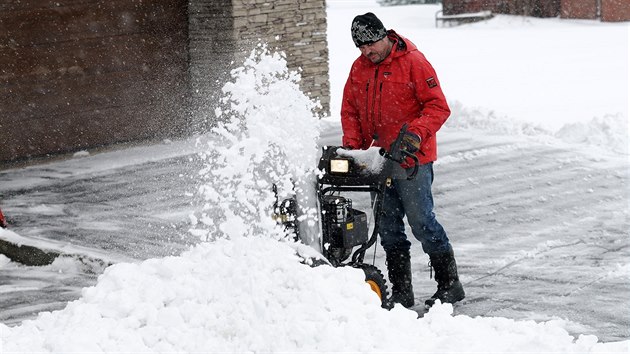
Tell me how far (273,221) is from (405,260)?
139 centimetres

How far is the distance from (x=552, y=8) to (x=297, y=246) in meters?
29.6

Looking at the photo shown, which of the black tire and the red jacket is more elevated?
the red jacket

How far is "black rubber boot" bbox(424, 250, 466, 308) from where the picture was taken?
7117 mm

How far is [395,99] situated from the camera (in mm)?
6738

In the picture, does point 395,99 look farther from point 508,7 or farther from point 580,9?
point 508,7

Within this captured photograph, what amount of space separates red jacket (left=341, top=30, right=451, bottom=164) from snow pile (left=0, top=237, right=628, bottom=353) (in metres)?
1.31

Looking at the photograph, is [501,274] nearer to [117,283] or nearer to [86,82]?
[117,283]

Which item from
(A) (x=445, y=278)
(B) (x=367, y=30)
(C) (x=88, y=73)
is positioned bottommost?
(A) (x=445, y=278)

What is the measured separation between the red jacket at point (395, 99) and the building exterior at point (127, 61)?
734 centimetres

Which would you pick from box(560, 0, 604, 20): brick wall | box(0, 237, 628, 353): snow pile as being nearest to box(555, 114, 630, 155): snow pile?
box(0, 237, 628, 353): snow pile

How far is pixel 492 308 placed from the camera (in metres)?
7.18

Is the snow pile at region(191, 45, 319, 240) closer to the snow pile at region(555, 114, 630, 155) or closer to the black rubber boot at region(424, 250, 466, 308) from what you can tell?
the black rubber boot at region(424, 250, 466, 308)

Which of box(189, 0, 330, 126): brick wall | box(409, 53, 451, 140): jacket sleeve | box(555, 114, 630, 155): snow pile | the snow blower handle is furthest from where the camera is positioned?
box(189, 0, 330, 126): brick wall

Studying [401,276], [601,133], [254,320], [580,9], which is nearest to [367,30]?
[401,276]
